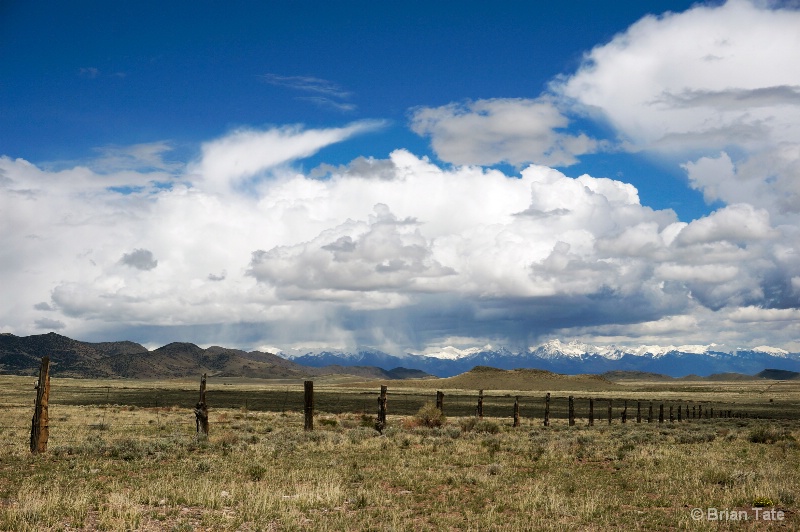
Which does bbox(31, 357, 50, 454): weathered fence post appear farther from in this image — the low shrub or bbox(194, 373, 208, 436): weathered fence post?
the low shrub

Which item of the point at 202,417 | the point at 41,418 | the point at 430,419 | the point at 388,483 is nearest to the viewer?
the point at 388,483

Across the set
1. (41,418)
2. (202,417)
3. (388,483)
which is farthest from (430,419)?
(41,418)

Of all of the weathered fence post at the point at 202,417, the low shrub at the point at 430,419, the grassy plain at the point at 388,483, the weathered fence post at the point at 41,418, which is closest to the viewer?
the grassy plain at the point at 388,483

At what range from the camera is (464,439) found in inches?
1114

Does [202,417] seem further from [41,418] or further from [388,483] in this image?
[388,483]

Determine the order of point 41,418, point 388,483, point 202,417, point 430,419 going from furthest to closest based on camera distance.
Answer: point 430,419 → point 202,417 → point 41,418 → point 388,483

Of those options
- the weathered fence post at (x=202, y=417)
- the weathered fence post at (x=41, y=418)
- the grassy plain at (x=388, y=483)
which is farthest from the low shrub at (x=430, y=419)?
the weathered fence post at (x=41, y=418)

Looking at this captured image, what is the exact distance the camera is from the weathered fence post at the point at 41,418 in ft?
67.5

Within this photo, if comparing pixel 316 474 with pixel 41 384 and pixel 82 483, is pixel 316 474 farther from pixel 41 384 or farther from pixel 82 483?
pixel 41 384

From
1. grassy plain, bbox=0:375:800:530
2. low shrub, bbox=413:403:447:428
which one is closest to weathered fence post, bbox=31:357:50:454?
grassy plain, bbox=0:375:800:530

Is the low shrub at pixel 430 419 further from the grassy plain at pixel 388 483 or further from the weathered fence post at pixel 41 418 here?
the weathered fence post at pixel 41 418

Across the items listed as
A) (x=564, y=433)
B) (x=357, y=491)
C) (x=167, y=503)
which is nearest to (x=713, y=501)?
(x=357, y=491)

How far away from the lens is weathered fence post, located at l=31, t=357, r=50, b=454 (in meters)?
20.6

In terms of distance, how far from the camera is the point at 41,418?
20.9 meters
